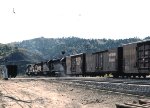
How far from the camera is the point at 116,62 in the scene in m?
43.5

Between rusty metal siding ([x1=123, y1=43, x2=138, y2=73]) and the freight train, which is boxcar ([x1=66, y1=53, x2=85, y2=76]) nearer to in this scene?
the freight train

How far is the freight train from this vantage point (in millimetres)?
35906

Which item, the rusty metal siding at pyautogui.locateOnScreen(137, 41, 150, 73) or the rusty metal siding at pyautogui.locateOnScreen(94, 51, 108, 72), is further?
the rusty metal siding at pyautogui.locateOnScreen(94, 51, 108, 72)

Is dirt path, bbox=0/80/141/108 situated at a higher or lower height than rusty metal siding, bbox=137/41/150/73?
lower

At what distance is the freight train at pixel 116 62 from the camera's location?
35906 millimetres

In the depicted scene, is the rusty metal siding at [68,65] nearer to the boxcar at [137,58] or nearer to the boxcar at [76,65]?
the boxcar at [76,65]

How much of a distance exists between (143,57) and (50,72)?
46256mm

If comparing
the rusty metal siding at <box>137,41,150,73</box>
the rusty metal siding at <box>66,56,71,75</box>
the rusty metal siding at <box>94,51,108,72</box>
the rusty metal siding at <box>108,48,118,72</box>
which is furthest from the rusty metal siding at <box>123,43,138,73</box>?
the rusty metal siding at <box>66,56,71,75</box>

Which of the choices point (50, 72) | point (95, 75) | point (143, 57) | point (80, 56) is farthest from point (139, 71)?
point (50, 72)

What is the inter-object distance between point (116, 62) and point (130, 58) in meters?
4.76

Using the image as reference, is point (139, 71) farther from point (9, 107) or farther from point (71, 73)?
point (71, 73)

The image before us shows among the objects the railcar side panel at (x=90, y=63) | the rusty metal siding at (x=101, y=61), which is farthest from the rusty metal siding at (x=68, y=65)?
the rusty metal siding at (x=101, y=61)

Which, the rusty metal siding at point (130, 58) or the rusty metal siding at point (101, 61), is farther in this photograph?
the rusty metal siding at point (101, 61)

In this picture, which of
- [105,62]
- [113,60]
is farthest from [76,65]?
[113,60]
